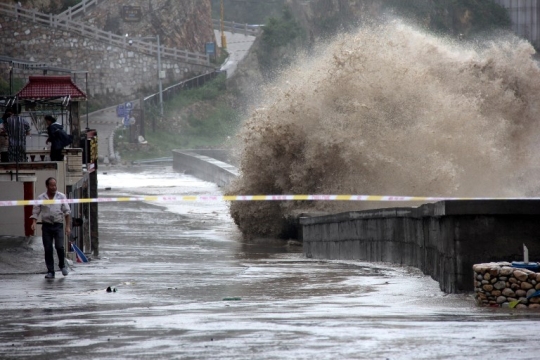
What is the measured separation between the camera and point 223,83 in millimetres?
88188

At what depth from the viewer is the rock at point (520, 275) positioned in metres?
11.3

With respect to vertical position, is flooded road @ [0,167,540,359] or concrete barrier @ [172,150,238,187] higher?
concrete barrier @ [172,150,238,187]

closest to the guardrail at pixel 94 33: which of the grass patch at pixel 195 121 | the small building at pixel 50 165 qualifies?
the grass patch at pixel 195 121

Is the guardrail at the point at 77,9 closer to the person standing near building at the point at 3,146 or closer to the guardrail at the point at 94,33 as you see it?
the guardrail at the point at 94,33

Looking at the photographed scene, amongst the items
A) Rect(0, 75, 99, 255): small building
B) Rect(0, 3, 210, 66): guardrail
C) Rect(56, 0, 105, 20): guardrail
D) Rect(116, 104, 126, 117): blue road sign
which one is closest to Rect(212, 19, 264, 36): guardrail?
Rect(0, 3, 210, 66): guardrail

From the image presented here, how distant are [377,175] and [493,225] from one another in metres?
14.6

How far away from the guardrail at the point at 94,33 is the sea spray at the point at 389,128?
2275 inches

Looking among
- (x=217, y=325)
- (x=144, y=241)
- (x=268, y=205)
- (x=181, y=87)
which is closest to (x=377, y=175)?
(x=268, y=205)

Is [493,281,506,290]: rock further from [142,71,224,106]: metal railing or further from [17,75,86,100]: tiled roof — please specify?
[142,71,224,106]: metal railing

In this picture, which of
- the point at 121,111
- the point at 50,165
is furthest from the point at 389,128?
the point at 121,111

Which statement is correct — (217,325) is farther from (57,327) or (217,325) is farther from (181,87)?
(181,87)

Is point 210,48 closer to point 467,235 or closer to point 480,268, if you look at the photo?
point 467,235

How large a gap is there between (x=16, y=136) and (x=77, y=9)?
72027mm

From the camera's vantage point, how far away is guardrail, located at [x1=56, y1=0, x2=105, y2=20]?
90.9m
